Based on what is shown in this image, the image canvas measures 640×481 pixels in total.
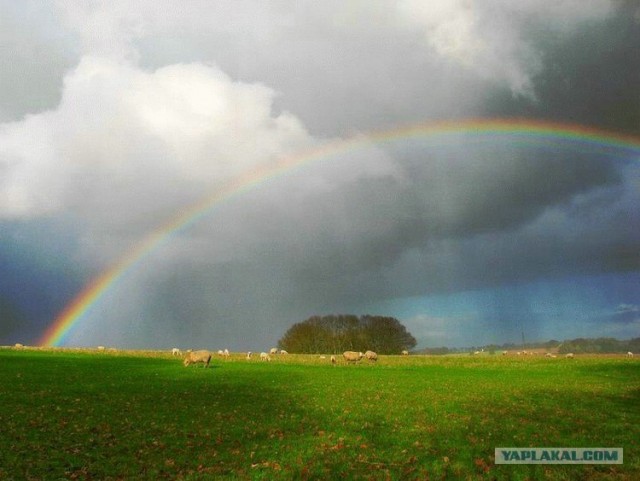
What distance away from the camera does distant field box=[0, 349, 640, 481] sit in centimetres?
1462

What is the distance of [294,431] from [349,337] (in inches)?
5868

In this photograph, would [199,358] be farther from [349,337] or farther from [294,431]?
[349,337]

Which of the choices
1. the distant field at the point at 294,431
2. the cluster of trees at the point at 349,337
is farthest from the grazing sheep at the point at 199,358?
the cluster of trees at the point at 349,337

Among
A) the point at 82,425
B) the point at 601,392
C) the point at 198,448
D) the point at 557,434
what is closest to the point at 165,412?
the point at 82,425

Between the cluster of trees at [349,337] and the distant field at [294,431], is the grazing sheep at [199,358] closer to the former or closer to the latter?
the distant field at [294,431]

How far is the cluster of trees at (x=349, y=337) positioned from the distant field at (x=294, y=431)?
Result: 428ft

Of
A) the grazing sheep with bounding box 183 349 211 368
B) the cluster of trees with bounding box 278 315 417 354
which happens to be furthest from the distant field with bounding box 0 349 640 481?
the cluster of trees with bounding box 278 315 417 354

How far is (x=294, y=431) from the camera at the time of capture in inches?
767

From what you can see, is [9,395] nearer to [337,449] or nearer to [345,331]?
[337,449]

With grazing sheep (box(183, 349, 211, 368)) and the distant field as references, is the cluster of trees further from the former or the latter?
the distant field

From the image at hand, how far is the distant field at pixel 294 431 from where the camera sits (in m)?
14.6

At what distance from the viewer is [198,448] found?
16797 millimetres

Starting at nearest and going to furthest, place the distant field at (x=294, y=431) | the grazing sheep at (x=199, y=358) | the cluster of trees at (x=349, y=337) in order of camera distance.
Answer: the distant field at (x=294, y=431) → the grazing sheep at (x=199, y=358) → the cluster of trees at (x=349, y=337)

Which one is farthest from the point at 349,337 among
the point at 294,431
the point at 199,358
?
the point at 294,431
